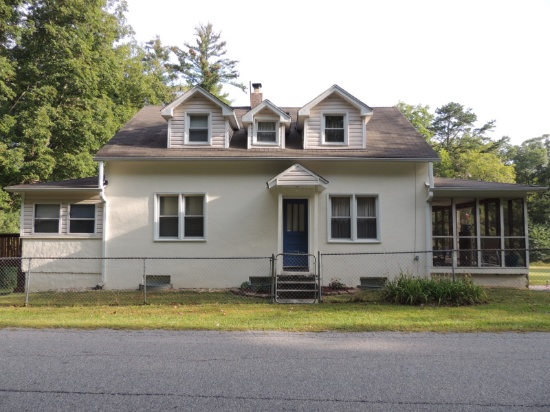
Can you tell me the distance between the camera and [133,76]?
79.5 ft

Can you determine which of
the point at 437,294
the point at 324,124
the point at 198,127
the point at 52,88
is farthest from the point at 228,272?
the point at 52,88

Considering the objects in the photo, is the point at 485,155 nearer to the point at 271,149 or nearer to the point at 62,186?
the point at 271,149

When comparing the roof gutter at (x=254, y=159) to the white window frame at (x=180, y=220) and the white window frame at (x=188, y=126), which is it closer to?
the white window frame at (x=188, y=126)

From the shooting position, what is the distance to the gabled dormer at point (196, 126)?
14523mm

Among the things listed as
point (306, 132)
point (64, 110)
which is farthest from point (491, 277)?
point (64, 110)

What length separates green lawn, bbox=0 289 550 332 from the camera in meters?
8.24

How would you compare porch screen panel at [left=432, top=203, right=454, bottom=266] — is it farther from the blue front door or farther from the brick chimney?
the brick chimney

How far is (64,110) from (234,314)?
1517cm

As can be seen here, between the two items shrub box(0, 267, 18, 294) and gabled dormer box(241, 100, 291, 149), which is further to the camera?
shrub box(0, 267, 18, 294)

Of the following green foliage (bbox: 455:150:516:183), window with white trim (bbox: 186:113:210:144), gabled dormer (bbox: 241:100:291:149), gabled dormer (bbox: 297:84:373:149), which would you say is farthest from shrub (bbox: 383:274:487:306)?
green foliage (bbox: 455:150:516:183)

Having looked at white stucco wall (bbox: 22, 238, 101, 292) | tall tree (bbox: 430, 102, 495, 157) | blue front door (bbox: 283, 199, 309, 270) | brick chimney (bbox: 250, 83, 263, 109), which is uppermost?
tall tree (bbox: 430, 102, 495, 157)

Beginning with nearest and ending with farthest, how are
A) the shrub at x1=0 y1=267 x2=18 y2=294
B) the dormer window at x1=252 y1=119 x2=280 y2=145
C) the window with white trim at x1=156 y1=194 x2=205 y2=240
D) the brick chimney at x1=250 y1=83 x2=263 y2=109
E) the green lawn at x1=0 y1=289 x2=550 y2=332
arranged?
1. the green lawn at x1=0 y1=289 x2=550 y2=332
2. the window with white trim at x1=156 y1=194 x2=205 y2=240
3. the shrub at x1=0 y1=267 x2=18 y2=294
4. the dormer window at x1=252 y1=119 x2=280 y2=145
5. the brick chimney at x1=250 y1=83 x2=263 y2=109

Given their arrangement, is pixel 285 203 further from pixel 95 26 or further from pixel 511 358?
pixel 95 26

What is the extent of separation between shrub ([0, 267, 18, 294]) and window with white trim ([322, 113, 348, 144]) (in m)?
11.4
